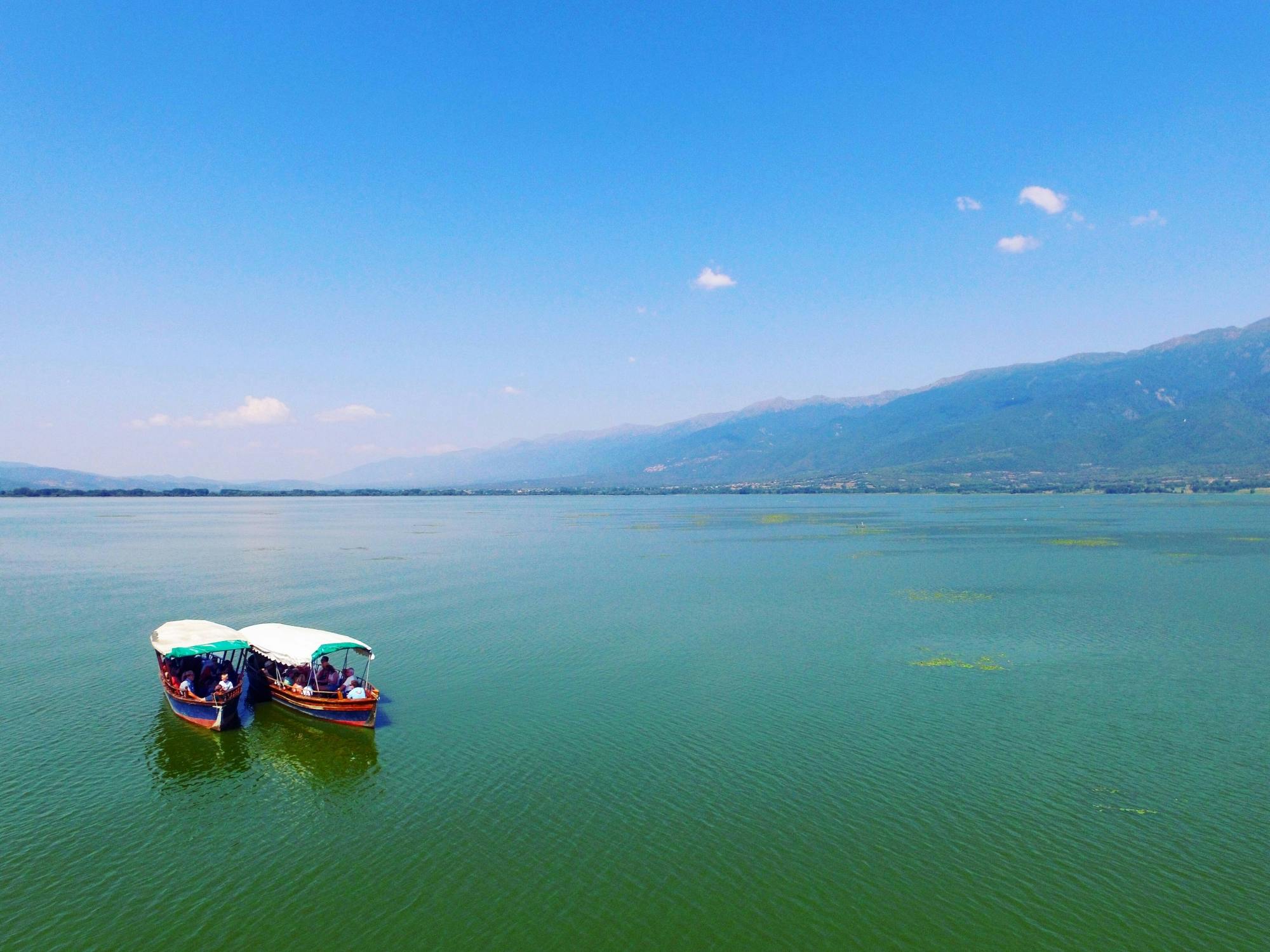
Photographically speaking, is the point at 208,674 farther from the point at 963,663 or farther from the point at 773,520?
the point at 773,520

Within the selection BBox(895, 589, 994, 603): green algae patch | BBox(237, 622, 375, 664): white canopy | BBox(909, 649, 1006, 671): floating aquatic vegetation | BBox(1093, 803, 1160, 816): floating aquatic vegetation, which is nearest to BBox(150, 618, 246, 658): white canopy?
BBox(237, 622, 375, 664): white canopy

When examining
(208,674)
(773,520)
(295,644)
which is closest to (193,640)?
(208,674)

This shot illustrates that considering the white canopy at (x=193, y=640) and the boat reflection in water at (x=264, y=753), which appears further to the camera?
the white canopy at (x=193, y=640)

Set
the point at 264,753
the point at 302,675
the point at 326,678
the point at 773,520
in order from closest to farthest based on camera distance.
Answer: the point at 264,753
the point at 326,678
the point at 302,675
the point at 773,520

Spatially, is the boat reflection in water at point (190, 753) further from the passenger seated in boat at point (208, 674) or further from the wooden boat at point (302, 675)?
the wooden boat at point (302, 675)

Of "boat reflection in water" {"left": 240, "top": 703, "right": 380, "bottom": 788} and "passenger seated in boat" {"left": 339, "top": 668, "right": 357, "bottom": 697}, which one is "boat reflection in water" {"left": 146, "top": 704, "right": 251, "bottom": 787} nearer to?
"boat reflection in water" {"left": 240, "top": 703, "right": 380, "bottom": 788}

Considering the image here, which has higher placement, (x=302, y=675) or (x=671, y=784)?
(x=302, y=675)


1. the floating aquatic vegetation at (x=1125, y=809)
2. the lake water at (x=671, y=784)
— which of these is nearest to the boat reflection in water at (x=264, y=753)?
the lake water at (x=671, y=784)

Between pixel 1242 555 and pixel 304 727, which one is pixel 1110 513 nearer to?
pixel 1242 555
